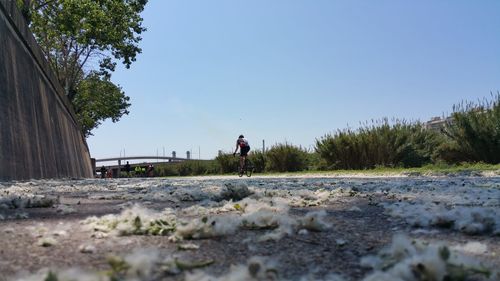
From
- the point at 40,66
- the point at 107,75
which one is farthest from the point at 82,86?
the point at 40,66

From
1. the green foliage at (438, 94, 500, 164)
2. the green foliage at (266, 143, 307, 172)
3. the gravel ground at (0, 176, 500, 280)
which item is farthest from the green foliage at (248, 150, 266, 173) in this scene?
the gravel ground at (0, 176, 500, 280)

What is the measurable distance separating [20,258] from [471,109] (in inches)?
609

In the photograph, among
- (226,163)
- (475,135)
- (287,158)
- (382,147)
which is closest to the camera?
(475,135)

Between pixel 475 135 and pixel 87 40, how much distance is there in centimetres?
1688

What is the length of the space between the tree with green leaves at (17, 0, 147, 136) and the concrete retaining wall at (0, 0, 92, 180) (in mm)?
3892

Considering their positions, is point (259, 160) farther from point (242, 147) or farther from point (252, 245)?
point (252, 245)

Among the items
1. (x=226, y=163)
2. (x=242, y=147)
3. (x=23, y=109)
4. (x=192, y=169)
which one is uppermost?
(x=23, y=109)

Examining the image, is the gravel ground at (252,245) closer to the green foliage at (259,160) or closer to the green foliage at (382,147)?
the green foliage at (382,147)

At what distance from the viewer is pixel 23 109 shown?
29.5ft

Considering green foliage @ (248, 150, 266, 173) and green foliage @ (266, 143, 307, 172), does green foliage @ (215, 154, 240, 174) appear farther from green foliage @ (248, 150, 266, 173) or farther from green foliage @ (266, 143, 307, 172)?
green foliage @ (266, 143, 307, 172)

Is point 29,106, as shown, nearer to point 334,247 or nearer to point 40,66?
point 40,66

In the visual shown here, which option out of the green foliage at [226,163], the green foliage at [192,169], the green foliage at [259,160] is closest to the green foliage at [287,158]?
the green foliage at [259,160]

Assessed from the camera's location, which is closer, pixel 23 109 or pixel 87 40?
pixel 23 109

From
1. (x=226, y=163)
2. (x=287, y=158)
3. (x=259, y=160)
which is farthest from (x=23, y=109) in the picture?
(x=226, y=163)
